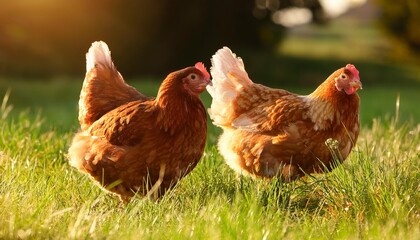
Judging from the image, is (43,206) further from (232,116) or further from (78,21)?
(78,21)

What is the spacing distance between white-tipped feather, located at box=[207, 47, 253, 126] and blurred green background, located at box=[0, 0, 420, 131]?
8.79 m

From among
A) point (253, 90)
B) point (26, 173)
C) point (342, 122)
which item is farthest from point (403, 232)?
point (26, 173)

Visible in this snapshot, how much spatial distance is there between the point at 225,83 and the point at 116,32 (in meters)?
16.8

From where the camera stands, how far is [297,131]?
5.15 m

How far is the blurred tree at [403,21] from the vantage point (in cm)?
2895

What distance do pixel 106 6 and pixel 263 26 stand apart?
8175 mm

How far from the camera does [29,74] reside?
20594mm

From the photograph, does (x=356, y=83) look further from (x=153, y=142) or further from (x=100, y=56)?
(x=100, y=56)

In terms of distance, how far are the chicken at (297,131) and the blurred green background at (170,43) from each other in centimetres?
922

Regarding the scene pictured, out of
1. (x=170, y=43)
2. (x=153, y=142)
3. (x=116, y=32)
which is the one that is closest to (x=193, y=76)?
(x=153, y=142)

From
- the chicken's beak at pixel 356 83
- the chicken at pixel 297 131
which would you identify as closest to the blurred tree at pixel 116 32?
the chicken at pixel 297 131

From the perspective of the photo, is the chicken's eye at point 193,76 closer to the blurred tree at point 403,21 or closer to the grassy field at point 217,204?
the grassy field at point 217,204

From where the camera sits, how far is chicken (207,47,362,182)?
512 centimetres

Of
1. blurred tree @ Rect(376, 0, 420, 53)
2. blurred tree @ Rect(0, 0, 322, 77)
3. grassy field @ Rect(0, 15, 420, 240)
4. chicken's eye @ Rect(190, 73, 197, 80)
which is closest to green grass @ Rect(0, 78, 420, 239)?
grassy field @ Rect(0, 15, 420, 240)
